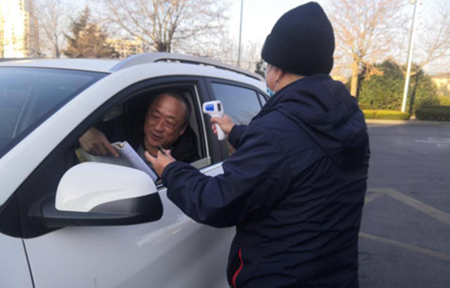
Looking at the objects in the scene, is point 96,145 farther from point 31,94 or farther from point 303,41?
point 303,41

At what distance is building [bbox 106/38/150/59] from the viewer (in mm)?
→ 21688

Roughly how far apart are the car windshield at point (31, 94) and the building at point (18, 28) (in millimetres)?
22159

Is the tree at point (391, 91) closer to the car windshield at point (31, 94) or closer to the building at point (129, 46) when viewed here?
the building at point (129, 46)

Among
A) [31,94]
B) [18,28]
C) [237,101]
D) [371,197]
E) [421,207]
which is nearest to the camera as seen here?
[31,94]

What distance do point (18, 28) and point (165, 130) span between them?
81.1 ft

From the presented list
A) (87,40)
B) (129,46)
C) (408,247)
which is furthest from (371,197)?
(87,40)

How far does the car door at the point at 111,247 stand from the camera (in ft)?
3.43

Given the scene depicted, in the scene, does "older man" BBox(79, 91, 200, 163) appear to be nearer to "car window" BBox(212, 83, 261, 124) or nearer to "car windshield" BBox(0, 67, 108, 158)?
"car window" BBox(212, 83, 261, 124)

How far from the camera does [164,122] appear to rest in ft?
7.17

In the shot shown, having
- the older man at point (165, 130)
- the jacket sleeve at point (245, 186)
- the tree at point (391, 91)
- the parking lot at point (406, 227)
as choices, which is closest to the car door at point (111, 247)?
the jacket sleeve at point (245, 186)

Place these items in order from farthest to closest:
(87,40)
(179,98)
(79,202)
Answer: (87,40) → (179,98) → (79,202)

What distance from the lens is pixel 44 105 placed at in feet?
4.56

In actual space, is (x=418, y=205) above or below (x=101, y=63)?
below

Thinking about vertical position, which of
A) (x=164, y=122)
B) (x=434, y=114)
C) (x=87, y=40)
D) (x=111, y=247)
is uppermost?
(x=87, y=40)
